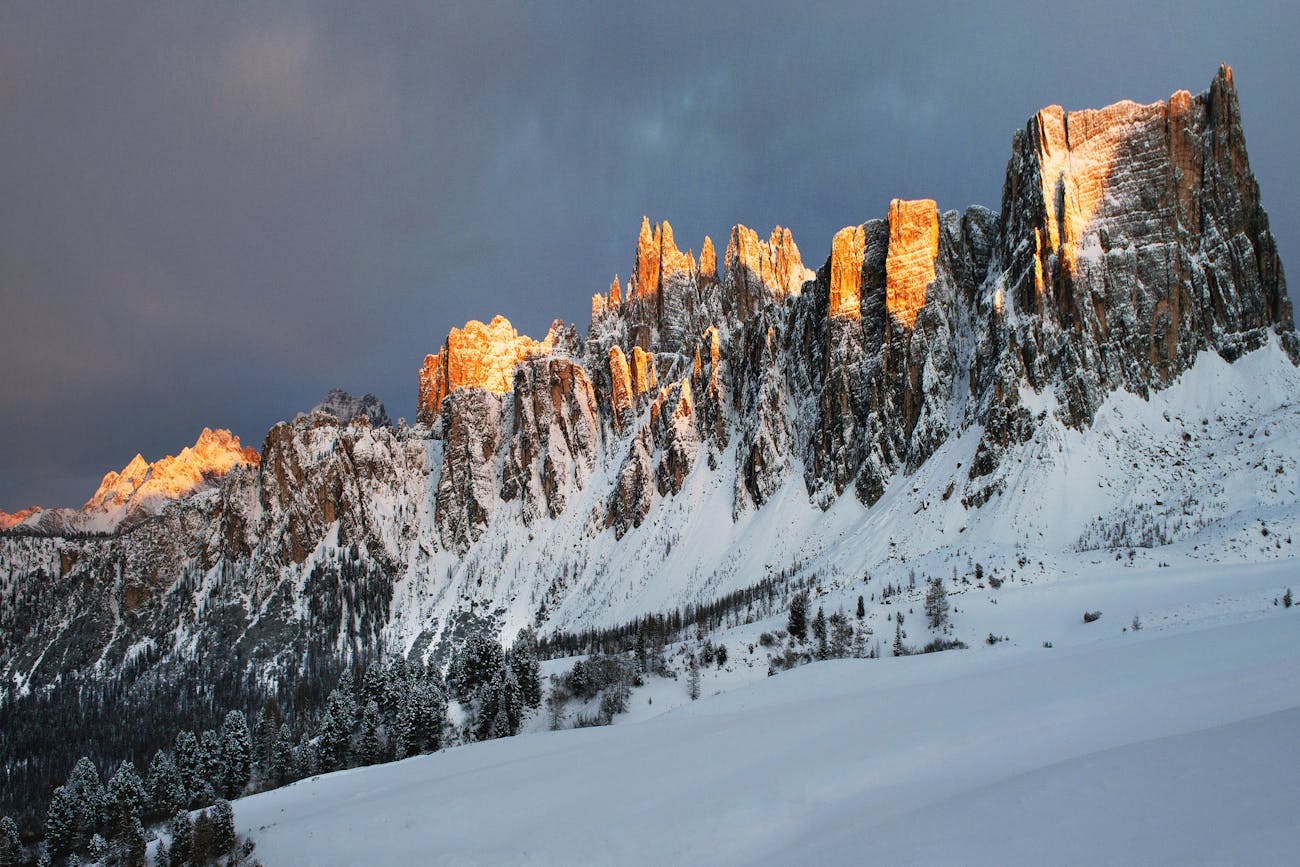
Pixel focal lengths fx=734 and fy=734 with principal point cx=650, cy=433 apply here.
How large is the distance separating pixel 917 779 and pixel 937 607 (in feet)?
143

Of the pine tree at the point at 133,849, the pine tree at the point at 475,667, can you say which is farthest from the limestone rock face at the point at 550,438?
the pine tree at the point at 133,849

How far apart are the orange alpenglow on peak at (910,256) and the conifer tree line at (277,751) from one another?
90831 mm

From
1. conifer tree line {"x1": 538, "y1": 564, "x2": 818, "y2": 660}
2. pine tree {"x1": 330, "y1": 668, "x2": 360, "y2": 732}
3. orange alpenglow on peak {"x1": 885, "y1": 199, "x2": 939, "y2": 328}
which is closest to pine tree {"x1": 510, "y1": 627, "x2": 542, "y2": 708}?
pine tree {"x1": 330, "y1": 668, "x2": 360, "y2": 732}

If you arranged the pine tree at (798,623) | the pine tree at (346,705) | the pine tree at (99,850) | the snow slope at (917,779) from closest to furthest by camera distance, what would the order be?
the snow slope at (917,779) → the pine tree at (99,850) → the pine tree at (346,705) → the pine tree at (798,623)

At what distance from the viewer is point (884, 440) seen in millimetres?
122938

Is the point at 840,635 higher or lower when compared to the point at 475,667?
higher

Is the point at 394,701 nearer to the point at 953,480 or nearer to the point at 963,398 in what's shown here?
the point at 953,480

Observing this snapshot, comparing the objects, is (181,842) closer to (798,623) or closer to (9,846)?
(9,846)

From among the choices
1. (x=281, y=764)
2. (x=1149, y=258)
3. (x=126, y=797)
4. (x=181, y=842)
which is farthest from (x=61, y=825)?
(x=1149, y=258)

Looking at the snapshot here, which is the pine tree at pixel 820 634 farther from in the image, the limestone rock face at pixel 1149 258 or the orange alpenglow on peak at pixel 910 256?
the orange alpenglow on peak at pixel 910 256

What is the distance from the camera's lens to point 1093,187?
349 ft

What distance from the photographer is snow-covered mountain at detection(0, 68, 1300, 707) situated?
310 feet

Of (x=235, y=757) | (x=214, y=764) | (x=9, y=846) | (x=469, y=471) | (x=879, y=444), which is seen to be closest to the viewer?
(x=9, y=846)

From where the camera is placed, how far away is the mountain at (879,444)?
309ft
